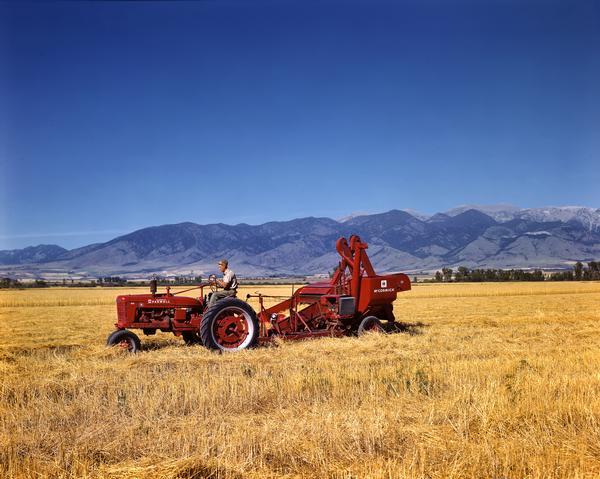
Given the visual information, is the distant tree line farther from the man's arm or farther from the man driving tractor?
Answer: the man's arm

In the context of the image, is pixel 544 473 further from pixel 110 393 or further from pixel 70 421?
pixel 110 393

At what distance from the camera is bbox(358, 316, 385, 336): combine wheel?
48.0ft

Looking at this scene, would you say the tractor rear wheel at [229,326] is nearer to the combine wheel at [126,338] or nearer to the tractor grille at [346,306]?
the combine wheel at [126,338]

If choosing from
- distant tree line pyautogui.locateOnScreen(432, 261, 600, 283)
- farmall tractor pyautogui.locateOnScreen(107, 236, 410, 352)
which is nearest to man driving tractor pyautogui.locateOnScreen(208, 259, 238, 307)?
farmall tractor pyautogui.locateOnScreen(107, 236, 410, 352)

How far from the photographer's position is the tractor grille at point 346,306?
47.1ft

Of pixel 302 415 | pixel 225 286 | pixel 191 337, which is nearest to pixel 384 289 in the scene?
pixel 225 286

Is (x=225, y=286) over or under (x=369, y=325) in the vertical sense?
over

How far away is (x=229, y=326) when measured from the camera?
1276 centimetres

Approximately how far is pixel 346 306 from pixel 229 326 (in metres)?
3.15

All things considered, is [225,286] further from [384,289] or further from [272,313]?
[384,289]

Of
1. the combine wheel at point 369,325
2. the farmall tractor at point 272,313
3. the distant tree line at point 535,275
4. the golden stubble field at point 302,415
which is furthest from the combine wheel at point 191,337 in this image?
the distant tree line at point 535,275

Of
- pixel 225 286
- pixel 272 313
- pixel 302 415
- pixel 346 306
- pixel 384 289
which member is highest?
pixel 225 286

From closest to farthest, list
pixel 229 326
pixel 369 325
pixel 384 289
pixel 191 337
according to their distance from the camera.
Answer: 1. pixel 229 326
2. pixel 191 337
3. pixel 369 325
4. pixel 384 289

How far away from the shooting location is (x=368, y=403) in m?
7.40
